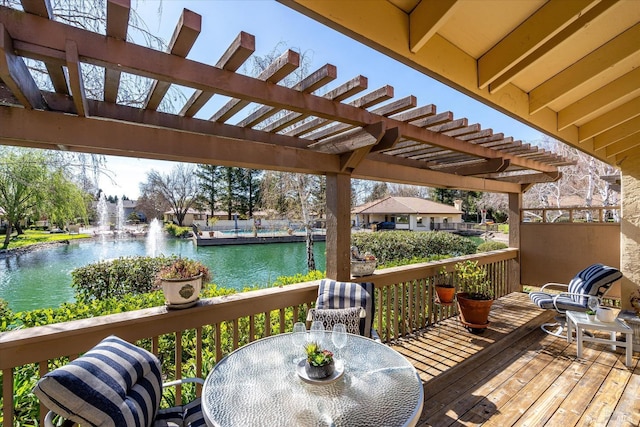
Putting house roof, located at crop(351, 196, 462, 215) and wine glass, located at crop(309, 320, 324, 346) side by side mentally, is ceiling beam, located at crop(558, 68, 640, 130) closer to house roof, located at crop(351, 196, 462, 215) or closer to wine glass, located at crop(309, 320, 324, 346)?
wine glass, located at crop(309, 320, 324, 346)

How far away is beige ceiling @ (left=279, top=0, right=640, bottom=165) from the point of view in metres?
1.32

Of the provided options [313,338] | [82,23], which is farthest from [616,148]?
[82,23]

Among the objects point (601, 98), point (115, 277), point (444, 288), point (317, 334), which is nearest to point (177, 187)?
point (115, 277)

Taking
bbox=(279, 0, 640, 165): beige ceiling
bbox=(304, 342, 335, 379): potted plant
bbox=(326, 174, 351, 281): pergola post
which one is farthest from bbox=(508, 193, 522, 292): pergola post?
bbox=(304, 342, 335, 379): potted plant

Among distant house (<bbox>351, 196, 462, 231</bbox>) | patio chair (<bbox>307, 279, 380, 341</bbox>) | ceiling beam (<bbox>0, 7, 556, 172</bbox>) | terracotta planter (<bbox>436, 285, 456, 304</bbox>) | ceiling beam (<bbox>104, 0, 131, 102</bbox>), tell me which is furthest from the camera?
distant house (<bbox>351, 196, 462, 231</bbox>)

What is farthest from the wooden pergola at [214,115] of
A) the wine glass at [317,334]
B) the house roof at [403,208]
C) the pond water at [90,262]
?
the house roof at [403,208]

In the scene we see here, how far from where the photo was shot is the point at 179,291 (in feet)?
7.39

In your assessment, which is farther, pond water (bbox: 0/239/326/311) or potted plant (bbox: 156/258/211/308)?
pond water (bbox: 0/239/326/311)

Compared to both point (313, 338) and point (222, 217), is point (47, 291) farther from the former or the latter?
point (222, 217)

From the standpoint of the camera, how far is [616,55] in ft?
6.38

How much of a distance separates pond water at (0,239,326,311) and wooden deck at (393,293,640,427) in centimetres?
304

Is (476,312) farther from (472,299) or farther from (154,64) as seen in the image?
(154,64)

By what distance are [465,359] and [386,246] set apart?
670cm

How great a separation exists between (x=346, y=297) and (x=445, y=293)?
6.42ft
